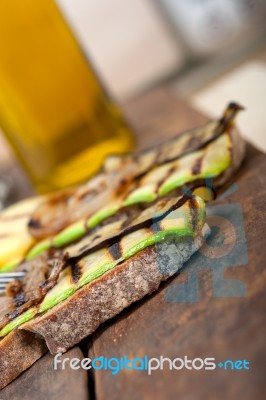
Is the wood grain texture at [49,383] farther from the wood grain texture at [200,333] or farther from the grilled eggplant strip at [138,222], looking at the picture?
the grilled eggplant strip at [138,222]

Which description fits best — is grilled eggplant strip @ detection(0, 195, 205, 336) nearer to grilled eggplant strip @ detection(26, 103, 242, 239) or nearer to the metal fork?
the metal fork

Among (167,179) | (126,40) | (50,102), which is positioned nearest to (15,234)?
(167,179)

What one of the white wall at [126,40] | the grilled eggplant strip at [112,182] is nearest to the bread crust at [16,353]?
the grilled eggplant strip at [112,182]

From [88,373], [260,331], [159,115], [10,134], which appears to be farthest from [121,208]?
[159,115]

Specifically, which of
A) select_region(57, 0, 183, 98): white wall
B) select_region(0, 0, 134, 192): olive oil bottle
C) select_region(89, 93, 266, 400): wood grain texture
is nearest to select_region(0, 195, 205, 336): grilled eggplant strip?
select_region(89, 93, 266, 400): wood grain texture

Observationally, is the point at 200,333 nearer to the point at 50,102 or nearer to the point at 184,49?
the point at 50,102

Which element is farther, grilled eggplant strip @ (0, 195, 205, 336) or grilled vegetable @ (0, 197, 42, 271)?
grilled vegetable @ (0, 197, 42, 271)

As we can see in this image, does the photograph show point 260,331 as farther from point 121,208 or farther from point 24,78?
point 24,78
